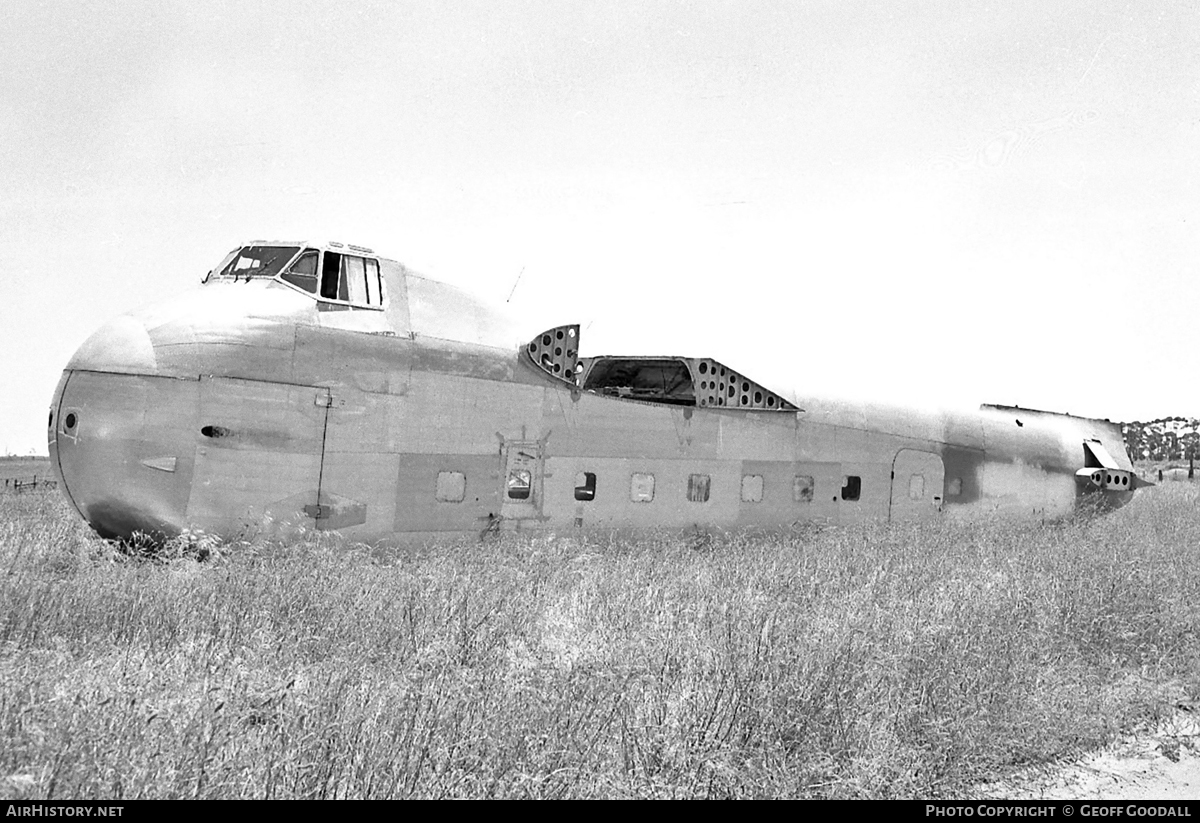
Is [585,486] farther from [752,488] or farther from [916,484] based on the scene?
[916,484]

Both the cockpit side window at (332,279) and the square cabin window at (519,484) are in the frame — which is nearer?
the cockpit side window at (332,279)

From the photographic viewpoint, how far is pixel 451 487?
38.7 feet

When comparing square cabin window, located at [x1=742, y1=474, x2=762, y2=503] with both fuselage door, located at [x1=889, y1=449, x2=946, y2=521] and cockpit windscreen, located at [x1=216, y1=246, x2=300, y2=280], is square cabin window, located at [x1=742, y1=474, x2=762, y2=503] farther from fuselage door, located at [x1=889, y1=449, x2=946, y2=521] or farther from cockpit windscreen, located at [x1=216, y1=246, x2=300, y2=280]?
cockpit windscreen, located at [x1=216, y1=246, x2=300, y2=280]

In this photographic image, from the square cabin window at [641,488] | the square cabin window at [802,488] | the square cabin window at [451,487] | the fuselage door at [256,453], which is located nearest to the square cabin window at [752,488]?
the square cabin window at [802,488]

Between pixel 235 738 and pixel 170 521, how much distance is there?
6085 mm

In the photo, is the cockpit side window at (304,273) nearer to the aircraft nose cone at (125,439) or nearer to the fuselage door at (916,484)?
the aircraft nose cone at (125,439)

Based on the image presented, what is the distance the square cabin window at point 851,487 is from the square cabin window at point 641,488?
13.0 ft

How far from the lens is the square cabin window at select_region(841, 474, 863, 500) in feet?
51.3

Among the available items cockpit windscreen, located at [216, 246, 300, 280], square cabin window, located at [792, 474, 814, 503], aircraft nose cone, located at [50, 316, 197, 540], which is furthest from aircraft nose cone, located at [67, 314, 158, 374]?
square cabin window, located at [792, 474, 814, 503]

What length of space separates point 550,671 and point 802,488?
9.45 m

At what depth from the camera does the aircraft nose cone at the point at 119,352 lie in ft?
32.7

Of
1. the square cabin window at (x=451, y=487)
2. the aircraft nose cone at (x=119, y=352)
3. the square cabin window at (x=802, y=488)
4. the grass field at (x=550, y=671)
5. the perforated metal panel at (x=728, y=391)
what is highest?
the perforated metal panel at (x=728, y=391)

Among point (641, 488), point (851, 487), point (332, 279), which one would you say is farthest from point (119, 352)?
point (851, 487)

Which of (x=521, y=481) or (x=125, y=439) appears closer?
(x=125, y=439)
